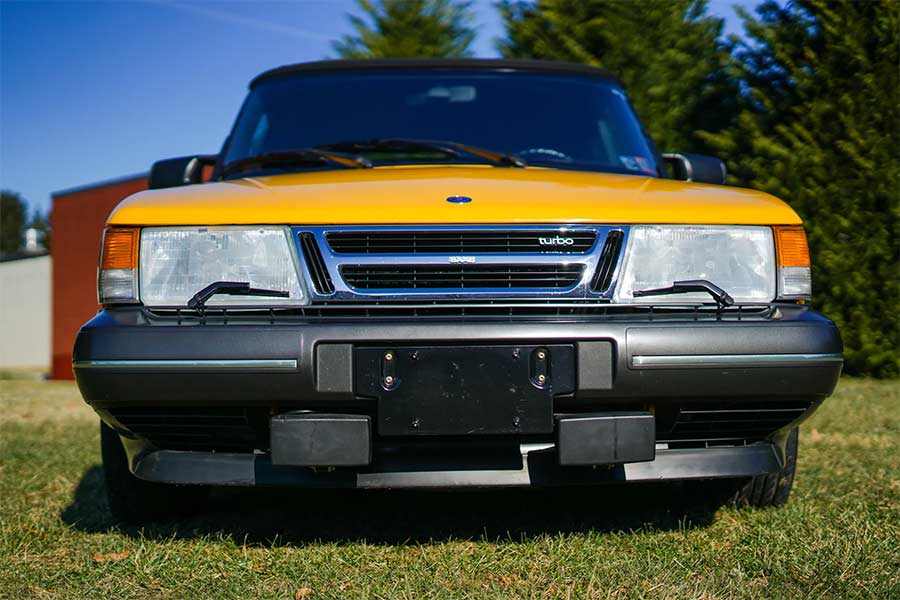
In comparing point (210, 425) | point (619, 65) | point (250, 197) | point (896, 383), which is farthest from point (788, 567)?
point (619, 65)

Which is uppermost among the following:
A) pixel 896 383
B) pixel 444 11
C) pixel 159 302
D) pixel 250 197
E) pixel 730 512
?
pixel 444 11

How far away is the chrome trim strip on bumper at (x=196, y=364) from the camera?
2.54 m

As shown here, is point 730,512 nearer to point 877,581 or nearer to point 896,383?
point 877,581

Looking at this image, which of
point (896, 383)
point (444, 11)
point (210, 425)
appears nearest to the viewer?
point (210, 425)

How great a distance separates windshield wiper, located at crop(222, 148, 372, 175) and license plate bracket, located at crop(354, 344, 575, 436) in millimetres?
1082

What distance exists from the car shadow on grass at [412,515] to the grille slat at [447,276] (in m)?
0.74

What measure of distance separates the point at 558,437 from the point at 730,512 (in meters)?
1.16

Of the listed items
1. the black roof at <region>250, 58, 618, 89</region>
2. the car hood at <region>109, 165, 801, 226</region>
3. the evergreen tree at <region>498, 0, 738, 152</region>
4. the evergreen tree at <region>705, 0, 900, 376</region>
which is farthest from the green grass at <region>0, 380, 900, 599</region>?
the evergreen tree at <region>498, 0, 738, 152</region>

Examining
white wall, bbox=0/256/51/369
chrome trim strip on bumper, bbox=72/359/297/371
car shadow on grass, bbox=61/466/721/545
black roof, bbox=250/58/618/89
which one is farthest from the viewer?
white wall, bbox=0/256/51/369

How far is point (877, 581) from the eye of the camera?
2.57 metres

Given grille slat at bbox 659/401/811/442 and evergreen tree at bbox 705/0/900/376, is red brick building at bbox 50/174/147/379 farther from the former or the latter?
grille slat at bbox 659/401/811/442

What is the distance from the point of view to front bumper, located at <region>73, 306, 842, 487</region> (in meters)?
2.55

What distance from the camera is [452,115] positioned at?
3977 mm

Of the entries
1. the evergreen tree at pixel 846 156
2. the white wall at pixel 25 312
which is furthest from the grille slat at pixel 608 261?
the white wall at pixel 25 312
